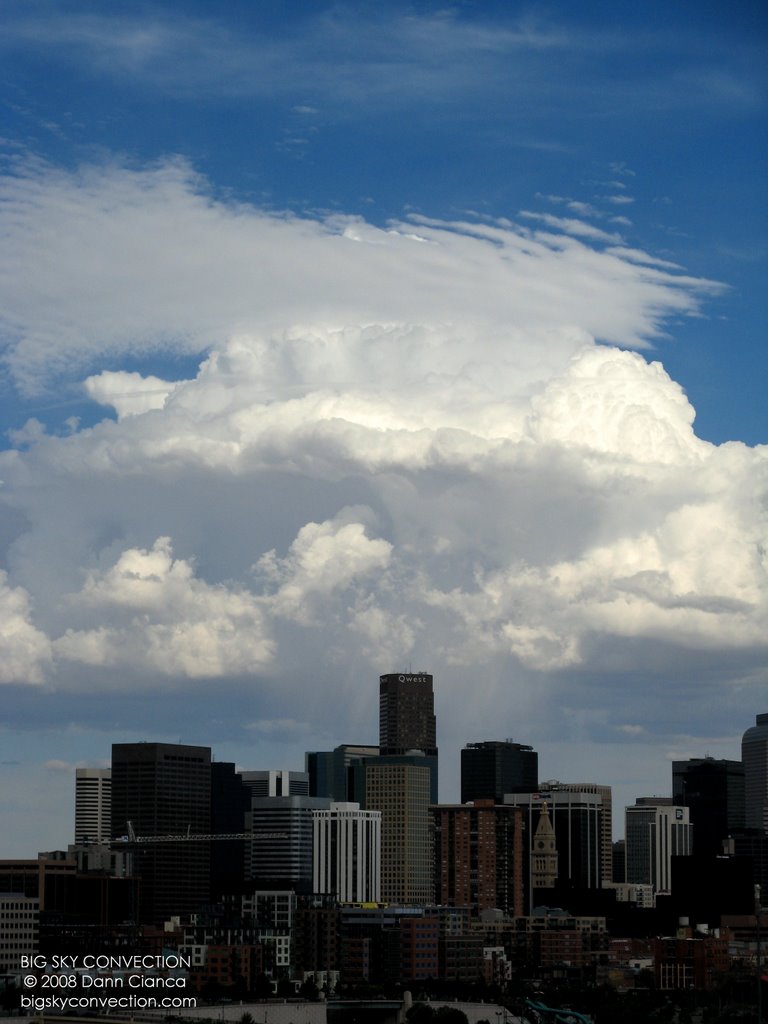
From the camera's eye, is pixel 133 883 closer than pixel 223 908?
No

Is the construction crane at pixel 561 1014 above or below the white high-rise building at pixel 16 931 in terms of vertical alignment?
below

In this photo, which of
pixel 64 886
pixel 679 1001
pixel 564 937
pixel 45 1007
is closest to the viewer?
pixel 45 1007

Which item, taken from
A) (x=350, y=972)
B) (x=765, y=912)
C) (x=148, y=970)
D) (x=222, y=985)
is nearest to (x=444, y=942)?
(x=350, y=972)

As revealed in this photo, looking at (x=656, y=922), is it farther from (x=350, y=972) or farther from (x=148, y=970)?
(x=148, y=970)

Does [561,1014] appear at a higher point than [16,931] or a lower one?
lower

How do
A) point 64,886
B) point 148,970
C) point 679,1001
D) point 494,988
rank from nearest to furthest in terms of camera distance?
1. point 148,970
2. point 679,1001
3. point 494,988
4. point 64,886

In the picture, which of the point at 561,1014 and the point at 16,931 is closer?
the point at 561,1014

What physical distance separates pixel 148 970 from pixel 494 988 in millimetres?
28907

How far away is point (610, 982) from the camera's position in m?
146

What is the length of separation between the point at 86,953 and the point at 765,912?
78.9 meters

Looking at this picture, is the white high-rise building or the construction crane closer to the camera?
the construction crane

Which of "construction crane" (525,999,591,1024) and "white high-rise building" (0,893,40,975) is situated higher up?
"white high-rise building" (0,893,40,975)

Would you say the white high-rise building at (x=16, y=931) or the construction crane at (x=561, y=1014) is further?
the white high-rise building at (x=16, y=931)

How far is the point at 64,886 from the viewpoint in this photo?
589ft
